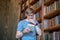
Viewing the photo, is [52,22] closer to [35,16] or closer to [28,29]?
[28,29]

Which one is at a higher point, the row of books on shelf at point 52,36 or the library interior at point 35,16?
the library interior at point 35,16

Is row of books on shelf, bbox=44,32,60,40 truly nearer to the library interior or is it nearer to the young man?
the library interior

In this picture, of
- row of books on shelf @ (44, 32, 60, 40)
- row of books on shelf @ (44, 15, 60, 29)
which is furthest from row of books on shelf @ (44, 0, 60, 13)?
row of books on shelf @ (44, 32, 60, 40)

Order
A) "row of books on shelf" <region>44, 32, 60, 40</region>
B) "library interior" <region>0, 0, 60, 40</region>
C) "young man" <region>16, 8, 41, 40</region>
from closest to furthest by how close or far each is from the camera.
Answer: "young man" <region>16, 8, 41, 40</region> < "row of books on shelf" <region>44, 32, 60, 40</region> < "library interior" <region>0, 0, 60, 40</region>

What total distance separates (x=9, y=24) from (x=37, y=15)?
2.36 m

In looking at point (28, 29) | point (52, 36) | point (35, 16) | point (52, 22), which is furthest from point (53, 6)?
point (35, 16)

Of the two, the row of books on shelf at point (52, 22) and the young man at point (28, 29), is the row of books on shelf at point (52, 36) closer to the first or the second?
the row of books on shelf at point (52, 22)

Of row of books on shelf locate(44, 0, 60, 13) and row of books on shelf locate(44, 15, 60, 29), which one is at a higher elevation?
row of books on shelf locate(44, 0, 60, 13)

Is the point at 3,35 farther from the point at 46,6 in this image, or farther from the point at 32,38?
the point at 32,38

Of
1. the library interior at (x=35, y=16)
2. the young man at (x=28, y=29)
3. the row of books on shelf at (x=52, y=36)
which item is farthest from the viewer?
Answer: the library interior at (x=35, y=16)

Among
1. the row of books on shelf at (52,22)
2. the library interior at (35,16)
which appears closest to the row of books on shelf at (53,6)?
the library interior at (35,16)

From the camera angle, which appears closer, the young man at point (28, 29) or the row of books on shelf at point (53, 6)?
the young man at point (28, 29)

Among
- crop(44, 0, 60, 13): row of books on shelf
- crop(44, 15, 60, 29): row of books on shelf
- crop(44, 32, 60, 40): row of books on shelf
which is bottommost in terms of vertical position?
crop(44, 32, 60, 40): row of books on shelf

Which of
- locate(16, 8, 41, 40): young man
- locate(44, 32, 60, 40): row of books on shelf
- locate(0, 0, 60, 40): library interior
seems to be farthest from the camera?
locate(0, 0, 60, 40): library interior
